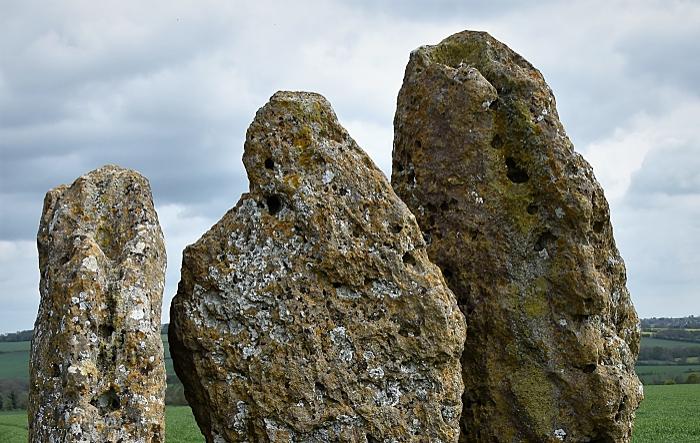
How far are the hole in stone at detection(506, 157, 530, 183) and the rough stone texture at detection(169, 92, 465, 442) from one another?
82.8 inches

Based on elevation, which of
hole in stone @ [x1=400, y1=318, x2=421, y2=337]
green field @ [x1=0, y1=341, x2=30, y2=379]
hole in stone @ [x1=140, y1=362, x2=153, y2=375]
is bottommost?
hole in stone @ [x1=140, y1=362, x2=153, y2=375]

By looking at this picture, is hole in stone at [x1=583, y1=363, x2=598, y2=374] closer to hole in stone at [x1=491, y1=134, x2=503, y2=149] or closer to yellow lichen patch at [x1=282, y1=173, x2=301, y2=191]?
hole in stone at [x1=491, y1=134, x2=503, y2=149]

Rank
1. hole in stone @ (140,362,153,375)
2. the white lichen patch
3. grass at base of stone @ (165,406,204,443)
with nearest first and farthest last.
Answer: hole in stone @ (140,362,153,375) < the white lichen patch < grass at base of stone @ (165,406,204,443)

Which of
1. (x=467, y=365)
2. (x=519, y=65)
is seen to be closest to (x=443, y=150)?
(x=519, y=65)

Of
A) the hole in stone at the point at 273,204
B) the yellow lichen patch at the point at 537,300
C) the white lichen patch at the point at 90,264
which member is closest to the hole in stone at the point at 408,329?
the hole in stone at the point at 273,204

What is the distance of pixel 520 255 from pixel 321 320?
2.77 m

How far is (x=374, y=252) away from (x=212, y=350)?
1.78 metres

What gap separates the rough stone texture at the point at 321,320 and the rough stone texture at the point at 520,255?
159cm

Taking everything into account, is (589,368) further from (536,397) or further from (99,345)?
(99,345)

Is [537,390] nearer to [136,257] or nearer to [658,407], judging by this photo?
[136,257]

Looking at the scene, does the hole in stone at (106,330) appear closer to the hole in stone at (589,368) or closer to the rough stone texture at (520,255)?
the rough stone texture at (520,255)

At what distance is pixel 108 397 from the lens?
731 cm

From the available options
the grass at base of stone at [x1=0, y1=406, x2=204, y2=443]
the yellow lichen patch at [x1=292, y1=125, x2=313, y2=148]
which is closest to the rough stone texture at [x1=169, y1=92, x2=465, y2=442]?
the yellow lichen patch at [x1=292, y1=125, x2=313, y2=148]

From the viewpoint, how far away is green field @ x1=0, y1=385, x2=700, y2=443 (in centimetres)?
2742
